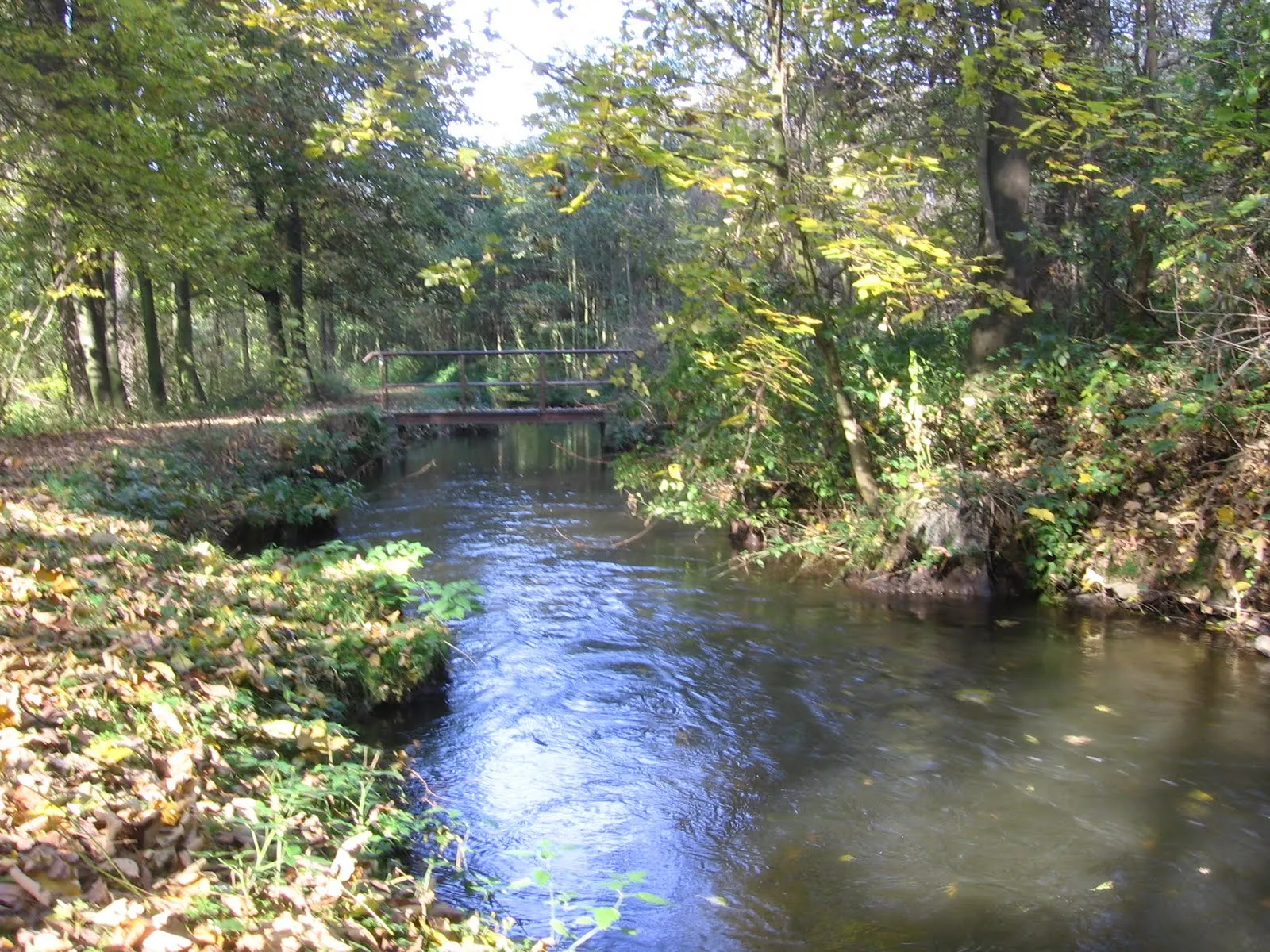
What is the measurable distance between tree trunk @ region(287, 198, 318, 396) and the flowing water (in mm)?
12546

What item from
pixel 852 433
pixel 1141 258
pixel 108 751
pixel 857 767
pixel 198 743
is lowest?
pixel 857 767

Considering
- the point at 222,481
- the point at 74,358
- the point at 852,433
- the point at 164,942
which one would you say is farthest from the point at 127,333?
the point at 164,942

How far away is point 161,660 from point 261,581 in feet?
5.56

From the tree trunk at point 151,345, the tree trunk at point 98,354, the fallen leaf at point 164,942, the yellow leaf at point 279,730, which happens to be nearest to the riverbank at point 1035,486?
the yellow leaf at point 279,730

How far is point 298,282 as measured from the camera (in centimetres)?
2019

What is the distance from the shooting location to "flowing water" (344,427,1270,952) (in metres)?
4.14

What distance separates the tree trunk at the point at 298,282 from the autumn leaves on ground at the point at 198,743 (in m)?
12.9

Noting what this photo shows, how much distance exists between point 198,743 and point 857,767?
3.38 metres

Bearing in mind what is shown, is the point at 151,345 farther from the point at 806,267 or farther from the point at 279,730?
the point at 279,730

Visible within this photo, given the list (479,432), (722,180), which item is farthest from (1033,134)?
(479,432)

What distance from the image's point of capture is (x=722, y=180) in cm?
626

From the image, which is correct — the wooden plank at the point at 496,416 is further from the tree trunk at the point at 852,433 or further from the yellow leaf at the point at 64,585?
the yellow leaf at the point at 64,585

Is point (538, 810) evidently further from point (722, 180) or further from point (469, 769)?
point (722, 180)

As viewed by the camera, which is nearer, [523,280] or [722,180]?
[722,180]
